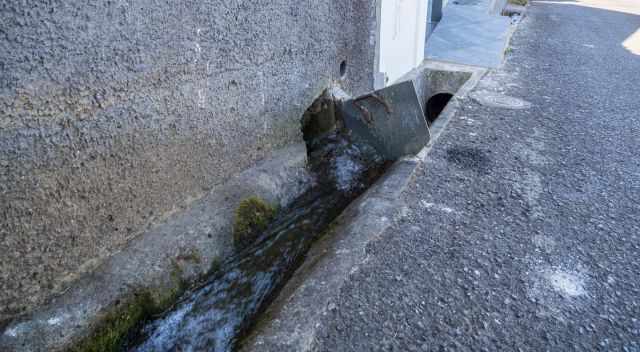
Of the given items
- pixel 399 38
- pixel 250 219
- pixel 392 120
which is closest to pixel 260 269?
pixel 250 219

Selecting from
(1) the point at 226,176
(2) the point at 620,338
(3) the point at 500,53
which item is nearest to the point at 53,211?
(1) the point at 226,176

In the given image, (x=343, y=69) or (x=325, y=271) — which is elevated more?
(x=343, y=69)

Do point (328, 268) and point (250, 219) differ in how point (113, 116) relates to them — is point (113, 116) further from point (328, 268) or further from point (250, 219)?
point (328, 268)

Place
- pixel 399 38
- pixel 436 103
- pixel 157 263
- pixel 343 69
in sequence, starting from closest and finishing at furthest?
pixel 157 263, pixel 343 69, pixel 399 38, pixel 436 103

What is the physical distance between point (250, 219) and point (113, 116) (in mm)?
953

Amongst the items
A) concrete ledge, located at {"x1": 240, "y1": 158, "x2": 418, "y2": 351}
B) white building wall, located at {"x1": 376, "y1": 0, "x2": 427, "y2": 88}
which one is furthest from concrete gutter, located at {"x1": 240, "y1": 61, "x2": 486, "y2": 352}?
white building wall, located at {"x1": 376, "y1": 0, "x2": 427, "y2": 88}

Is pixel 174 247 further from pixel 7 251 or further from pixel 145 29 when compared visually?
pixel 145 29

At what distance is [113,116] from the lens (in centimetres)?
205

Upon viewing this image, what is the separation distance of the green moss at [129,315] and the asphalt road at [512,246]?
83cm

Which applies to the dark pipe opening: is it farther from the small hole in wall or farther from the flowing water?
the flowing water

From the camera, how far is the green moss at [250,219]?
264 cm

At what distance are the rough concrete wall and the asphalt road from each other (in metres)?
1.04

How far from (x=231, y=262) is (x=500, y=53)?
5066mm


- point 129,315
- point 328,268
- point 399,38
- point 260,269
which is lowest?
point 260,269
